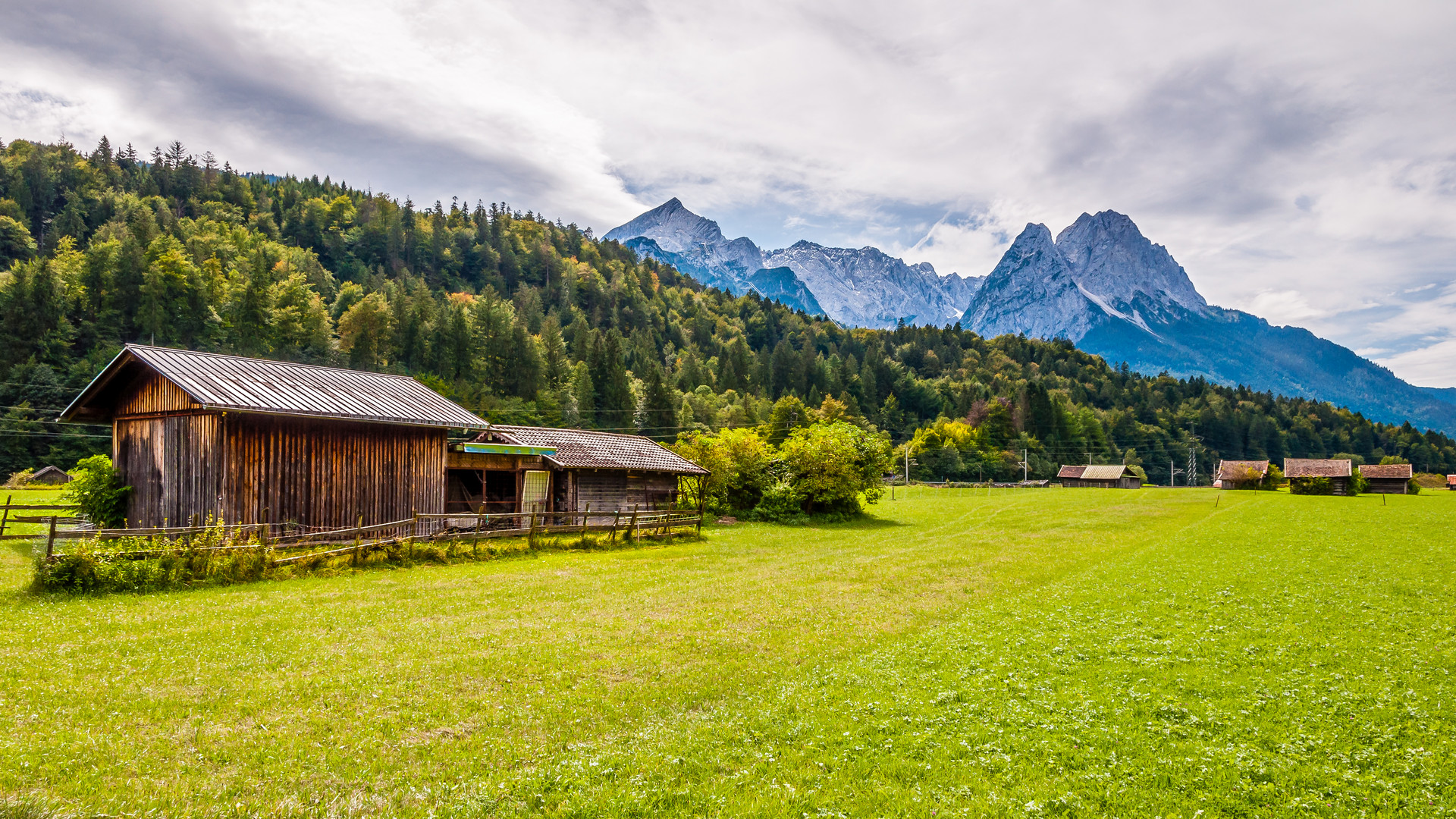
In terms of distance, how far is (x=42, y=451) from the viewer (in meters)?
67.9

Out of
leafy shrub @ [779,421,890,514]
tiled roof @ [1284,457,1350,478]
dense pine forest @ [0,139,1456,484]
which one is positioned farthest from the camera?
tiled roof @ [1284,457,1350,478]

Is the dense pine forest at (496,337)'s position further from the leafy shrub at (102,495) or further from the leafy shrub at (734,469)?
the leafy shrub at (102,495)

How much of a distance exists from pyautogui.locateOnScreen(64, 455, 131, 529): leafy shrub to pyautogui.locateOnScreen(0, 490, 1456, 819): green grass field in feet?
20.1

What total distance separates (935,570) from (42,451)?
8786cm

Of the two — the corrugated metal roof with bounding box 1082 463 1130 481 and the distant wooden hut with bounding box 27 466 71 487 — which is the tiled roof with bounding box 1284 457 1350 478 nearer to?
the corrugated metal roof with bounding box 1082 463 1130 481

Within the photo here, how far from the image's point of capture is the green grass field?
713cm

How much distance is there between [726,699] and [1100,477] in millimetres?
130315

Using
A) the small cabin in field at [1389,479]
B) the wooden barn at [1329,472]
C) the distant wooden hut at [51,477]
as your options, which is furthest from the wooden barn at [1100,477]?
the distant wooden hut at [51,477]

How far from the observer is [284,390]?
84.2 ft

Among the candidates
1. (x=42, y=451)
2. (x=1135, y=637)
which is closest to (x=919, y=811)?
(x=1135, y=637)

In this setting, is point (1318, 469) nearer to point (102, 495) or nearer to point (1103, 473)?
point (1103, 473)

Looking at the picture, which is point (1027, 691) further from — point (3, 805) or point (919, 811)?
point (3, 805)

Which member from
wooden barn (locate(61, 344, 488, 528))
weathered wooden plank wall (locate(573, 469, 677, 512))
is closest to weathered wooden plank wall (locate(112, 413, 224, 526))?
wooden barn (locate(61, 344, 488, 528))

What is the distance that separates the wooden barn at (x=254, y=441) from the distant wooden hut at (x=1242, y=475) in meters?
116
